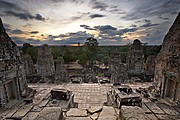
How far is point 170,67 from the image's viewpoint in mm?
5254

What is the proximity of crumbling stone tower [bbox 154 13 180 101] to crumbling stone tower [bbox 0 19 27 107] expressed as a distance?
23.2 feet

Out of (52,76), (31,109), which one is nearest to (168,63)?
(31,109)

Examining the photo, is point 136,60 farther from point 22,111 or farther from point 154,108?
point 22,111

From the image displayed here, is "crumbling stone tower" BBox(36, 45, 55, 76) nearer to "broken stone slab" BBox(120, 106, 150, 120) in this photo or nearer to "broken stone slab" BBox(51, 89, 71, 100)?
"broken stone slab" BBox(51, 89, 71, 100)

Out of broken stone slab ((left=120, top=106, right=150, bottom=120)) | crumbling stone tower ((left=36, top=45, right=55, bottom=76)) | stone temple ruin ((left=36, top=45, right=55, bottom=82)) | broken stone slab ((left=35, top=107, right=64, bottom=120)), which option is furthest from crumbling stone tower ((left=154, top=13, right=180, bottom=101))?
crumbling stone tower ((left=36, top=45, right=55, bottom=76))

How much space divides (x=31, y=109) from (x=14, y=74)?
1.83 meters

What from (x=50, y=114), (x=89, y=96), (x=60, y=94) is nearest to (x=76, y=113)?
(x=50, y=114)

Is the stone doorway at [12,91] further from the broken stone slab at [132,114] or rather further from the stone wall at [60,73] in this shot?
the broken stone slab at [132,114]

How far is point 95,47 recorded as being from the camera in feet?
83.7

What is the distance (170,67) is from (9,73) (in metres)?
7.14

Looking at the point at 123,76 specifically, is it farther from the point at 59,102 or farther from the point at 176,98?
the point at 59,102

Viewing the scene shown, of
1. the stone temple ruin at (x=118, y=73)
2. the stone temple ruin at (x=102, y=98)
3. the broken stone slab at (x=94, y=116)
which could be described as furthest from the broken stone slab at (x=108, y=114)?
the stone temple ruin at (x=118, y=73)

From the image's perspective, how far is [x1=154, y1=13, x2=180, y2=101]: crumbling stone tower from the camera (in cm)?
495

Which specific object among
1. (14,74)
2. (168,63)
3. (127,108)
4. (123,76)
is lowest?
(123,76)
